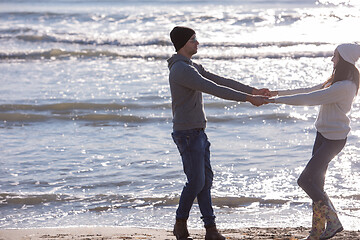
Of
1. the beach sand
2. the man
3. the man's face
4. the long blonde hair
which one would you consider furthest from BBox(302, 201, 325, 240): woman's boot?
the man's face

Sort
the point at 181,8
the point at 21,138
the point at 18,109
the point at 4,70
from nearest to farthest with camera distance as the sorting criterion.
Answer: the point at 21,138 → the point at 18,109 → the point at 4,70 → the point at 181,8

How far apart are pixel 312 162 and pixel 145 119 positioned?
6.91m

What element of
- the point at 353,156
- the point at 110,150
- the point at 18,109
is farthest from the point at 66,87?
the point at 353,156

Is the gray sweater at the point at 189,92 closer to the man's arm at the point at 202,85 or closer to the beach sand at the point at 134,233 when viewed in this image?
the man's arm at the point at 202,85

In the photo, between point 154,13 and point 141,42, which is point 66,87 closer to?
point 141,42

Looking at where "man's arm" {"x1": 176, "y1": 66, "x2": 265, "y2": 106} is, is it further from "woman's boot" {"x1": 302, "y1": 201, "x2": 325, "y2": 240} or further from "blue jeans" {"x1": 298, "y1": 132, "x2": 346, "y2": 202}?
"woman's boot" {"x1": 302, "y1": 201, "x2": 325, "y2": 240}

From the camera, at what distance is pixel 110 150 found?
912 centimetres

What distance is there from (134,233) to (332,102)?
216 centimetres

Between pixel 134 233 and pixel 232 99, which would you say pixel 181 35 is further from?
pixel 134 233

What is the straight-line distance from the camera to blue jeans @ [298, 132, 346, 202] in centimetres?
487

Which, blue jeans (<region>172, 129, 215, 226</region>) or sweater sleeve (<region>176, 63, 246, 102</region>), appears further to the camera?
blue jeans (<region>172, 129, 215, 226</region>)

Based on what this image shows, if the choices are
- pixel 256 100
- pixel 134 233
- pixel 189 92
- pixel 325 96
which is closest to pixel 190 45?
pixel 189 92

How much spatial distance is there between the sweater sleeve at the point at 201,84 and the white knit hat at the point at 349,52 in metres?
0.85

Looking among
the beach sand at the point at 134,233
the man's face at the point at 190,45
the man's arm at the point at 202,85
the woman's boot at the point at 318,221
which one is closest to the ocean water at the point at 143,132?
the beach sand at the point at 134,233
